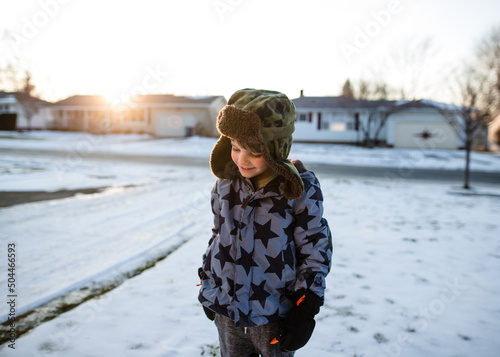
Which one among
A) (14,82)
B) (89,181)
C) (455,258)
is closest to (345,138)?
(89,181)

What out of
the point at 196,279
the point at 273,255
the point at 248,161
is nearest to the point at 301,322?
the point at 273,255

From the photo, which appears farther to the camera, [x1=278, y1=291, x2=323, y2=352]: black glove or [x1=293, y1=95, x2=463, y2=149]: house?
[x1=293, y1=95, x2=463, y2=149]: house

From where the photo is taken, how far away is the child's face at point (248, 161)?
1.47 meters

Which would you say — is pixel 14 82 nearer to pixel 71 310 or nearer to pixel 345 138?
pixel 345 138

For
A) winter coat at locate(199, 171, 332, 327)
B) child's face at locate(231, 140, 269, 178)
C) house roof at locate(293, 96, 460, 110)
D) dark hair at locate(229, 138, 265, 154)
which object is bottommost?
winter coat at locate(199, 171, 332, 327)

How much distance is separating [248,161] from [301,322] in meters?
0.70

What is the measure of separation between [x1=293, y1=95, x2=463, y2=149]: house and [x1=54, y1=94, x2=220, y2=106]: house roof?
10243 millimetres

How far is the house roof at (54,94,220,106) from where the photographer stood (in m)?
35.1

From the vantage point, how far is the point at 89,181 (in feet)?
29.8

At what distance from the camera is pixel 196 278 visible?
3.54m

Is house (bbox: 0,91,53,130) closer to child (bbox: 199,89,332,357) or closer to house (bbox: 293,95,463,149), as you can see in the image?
house (bbox: 293,95,463,149)

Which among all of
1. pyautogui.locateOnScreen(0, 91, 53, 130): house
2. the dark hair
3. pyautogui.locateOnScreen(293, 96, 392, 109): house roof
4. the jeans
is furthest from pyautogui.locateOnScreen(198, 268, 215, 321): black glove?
pyautogui.locateOnScreen(0, 91, 53, 130): house

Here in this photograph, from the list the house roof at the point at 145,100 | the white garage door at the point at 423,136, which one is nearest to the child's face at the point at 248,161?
the white garage door at the point at 423,136

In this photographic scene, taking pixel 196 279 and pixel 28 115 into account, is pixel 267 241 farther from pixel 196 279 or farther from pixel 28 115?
pixel 28 115
